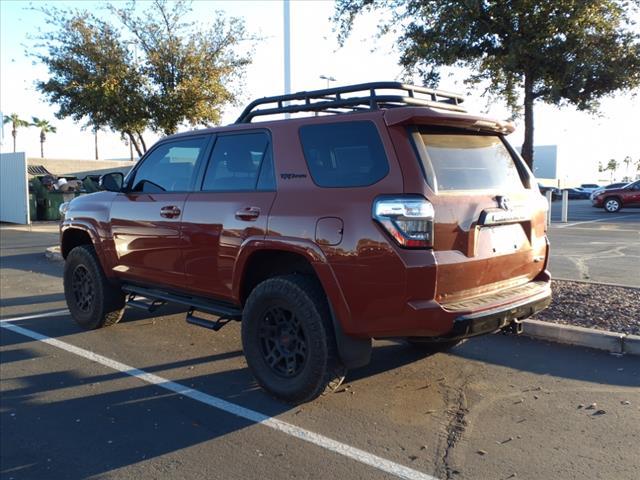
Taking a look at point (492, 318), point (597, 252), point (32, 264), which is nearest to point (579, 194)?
point (597, 252)

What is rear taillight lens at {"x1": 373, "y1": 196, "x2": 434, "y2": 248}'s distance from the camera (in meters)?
3.57

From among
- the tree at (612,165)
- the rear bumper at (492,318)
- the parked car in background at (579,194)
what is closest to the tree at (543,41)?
the rear bumper at (492,318)

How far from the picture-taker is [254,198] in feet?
14.6

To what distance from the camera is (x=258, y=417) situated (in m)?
4.08

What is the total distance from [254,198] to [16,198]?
19.3 metres

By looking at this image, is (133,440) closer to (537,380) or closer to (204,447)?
(204,447)

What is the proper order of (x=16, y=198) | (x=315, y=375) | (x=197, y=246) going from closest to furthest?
1. (x=315, y=375)
2. (x=197, y=246)
3. (x=16, y=198)

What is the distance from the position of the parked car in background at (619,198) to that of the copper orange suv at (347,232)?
83.5 ft

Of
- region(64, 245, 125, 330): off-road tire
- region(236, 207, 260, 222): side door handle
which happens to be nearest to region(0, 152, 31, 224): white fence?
region(64, 245, 125, 330): off-road tire

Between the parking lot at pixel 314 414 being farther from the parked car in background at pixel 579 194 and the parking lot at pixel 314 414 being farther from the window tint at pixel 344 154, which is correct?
the parked car in background at pixel 579 194

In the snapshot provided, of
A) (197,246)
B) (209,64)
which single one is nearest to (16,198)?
(209,64)

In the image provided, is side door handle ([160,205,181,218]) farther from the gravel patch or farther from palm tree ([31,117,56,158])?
→ palm tree ([31,117,56,158])

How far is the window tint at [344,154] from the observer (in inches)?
Result: 150

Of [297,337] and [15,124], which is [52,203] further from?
[15,124]
